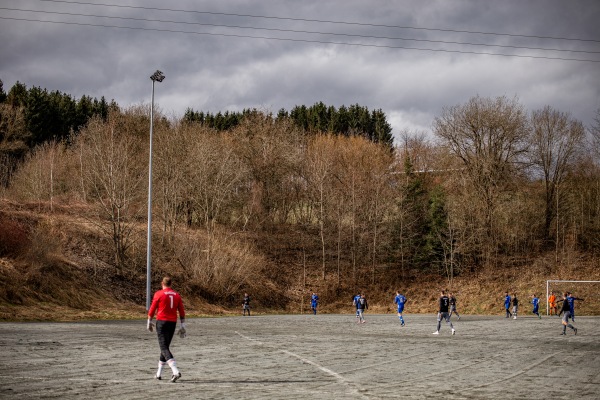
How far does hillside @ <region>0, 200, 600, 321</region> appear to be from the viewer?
37875 millimetres

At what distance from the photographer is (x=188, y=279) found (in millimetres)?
51812

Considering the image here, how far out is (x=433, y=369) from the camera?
15117mm

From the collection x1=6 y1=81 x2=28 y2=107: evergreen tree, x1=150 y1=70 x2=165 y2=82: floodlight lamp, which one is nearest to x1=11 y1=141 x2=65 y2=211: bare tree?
x1=6 y1=81 x2=28 y2=107: evergreen tree

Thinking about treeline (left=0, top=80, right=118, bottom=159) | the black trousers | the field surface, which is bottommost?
the field surface

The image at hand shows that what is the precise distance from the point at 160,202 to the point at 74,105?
41.6 metres

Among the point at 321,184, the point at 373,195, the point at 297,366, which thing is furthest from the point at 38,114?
the point at 297,366

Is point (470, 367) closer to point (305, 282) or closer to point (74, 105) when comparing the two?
point (305, 282)

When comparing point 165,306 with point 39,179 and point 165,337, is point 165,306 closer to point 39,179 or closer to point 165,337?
point 165,337

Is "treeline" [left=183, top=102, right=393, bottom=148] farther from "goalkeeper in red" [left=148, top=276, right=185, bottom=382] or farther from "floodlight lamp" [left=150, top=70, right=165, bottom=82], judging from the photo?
"goalkeeper in red" [left=148, top=276, right=185, bottom=382]

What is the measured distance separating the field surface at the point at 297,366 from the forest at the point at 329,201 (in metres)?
31.4

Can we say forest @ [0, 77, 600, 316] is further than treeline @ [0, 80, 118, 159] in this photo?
No

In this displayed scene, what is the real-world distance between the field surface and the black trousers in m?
0.57

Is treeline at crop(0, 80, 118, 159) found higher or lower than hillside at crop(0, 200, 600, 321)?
higher

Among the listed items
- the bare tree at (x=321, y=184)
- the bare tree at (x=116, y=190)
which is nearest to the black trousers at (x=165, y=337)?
the bare tree at (x=116, y=190)
